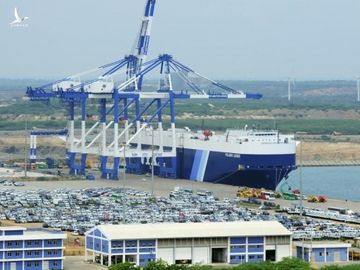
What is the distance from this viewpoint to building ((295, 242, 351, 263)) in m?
34.9

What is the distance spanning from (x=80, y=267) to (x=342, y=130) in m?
62.9

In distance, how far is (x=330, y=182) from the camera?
2440 inches

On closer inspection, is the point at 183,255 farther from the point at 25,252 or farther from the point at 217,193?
the point at 217,193

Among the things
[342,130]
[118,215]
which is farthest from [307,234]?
[342,130]

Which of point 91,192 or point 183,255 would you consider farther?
point 91,192

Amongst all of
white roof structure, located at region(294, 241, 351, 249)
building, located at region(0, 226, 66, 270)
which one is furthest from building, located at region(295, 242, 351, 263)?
building, located at region(0, 226, 66, 270)

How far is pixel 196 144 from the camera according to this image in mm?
58625

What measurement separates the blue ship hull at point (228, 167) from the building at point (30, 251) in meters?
21.8

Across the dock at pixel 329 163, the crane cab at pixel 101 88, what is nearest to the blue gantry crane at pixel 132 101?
the crane cab at pixel 101 88

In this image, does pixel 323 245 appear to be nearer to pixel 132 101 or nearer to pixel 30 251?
pixel 30 251

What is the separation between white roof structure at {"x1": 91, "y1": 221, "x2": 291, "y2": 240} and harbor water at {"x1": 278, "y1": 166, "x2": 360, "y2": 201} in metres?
18.1

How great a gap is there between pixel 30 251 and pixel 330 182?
98.0 ft

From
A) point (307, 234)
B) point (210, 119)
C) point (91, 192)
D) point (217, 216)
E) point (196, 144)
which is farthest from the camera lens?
point (210, 119)

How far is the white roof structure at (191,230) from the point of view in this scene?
3412cm
